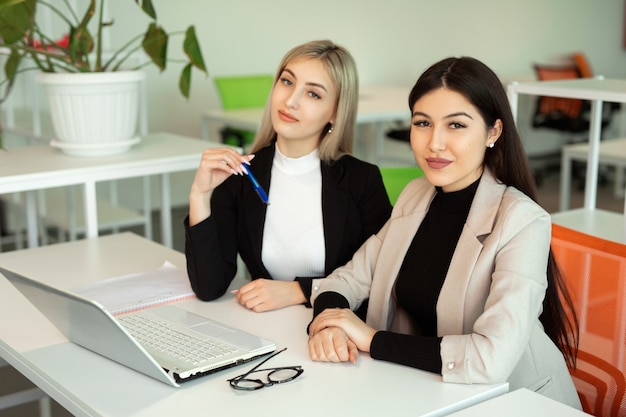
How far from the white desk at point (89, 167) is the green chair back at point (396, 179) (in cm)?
61

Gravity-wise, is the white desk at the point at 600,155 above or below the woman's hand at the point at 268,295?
below

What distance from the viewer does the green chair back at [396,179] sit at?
2297 mm

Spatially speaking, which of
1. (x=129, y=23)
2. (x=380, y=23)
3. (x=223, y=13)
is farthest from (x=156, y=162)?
(x=380, y=23)

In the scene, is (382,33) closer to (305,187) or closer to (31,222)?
(31,222)

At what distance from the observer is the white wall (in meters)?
5.61

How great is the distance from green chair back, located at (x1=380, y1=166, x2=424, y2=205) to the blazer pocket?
2.91 feet

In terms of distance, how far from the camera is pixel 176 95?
18.5 ft

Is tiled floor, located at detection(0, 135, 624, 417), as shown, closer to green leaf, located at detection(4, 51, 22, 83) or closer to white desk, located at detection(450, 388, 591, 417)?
green leaf, located at detection(4, 51, 22, 83)

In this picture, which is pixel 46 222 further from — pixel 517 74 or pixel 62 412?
pixel 517 74

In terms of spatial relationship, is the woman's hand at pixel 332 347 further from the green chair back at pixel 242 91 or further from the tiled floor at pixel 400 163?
the green chair back at pixel 242 91

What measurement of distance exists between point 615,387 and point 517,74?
250 inches

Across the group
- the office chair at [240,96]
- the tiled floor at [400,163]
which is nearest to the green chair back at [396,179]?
the tiled floor at [400,163]

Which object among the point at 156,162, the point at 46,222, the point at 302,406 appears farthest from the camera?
the point at 46,222

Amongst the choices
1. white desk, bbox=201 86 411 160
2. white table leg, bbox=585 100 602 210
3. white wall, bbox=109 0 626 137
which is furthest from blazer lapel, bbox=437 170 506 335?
white wall, bbox=109 0 626 137
